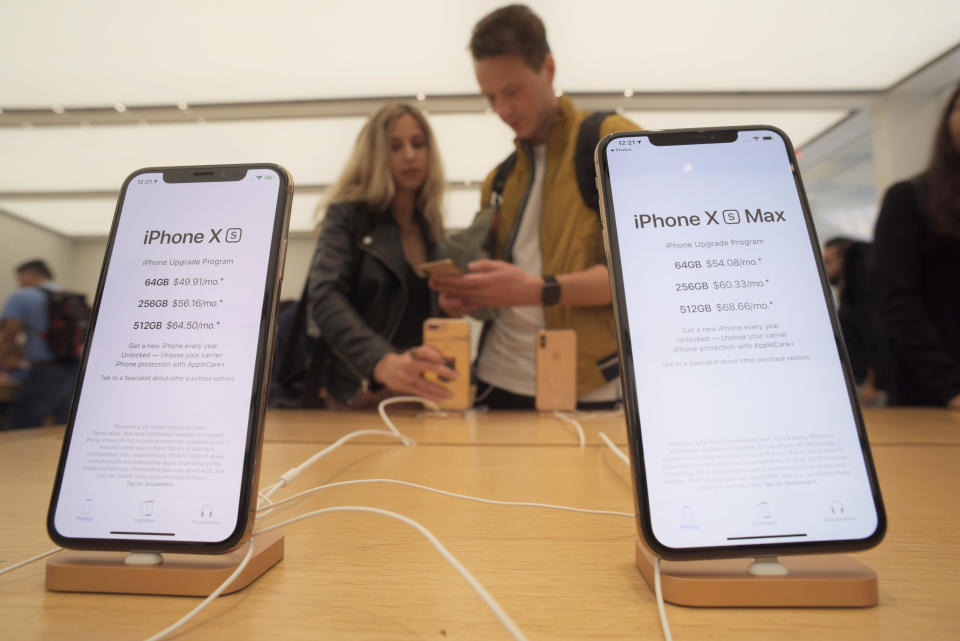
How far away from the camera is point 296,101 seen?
9.37 feet

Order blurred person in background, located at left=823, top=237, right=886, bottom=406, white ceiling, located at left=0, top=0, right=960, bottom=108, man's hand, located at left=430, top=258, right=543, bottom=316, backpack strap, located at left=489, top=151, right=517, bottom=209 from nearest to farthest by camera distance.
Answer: man's hand, located at left=430, top=258, right=543, bottom=316 < backpack strap, located at left=489, top=151, right=517, bottom=209 < blurred person in background, located at left=823, top=237, right=886, bottom=406 < white ceiling, located at left=0, top=0, right=960, bottom=108

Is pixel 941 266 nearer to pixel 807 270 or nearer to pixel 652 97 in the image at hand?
pixel 807 270

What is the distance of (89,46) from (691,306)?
10.7 ft

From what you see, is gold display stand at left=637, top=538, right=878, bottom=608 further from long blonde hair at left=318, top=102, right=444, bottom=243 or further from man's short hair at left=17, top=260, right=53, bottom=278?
man's short hair at left=17, top=260, right=53, bottom=278

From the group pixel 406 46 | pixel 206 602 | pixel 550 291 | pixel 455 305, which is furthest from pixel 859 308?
pixel 206 602

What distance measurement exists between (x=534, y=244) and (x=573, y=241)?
104 mm

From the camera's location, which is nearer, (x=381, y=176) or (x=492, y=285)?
(x=492, y=285)

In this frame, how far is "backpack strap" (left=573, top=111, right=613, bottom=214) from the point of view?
0.94 metres

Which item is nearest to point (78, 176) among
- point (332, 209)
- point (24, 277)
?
point (24, 277)

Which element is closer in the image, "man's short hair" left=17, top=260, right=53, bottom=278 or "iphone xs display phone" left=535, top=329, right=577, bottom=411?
"iphone xs display phone" left=535, top=329, right=577, bottom=411

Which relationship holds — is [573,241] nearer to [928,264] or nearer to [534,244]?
[534,244]

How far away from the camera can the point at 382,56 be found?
2.55 m

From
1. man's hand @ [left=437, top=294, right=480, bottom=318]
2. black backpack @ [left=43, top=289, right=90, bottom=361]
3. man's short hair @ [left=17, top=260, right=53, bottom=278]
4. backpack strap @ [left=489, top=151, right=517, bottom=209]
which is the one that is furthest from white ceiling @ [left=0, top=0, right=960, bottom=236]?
man's hand @ [left=437, top=294, right=480, bottom=318]

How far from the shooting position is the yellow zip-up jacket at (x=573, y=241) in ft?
3.14
